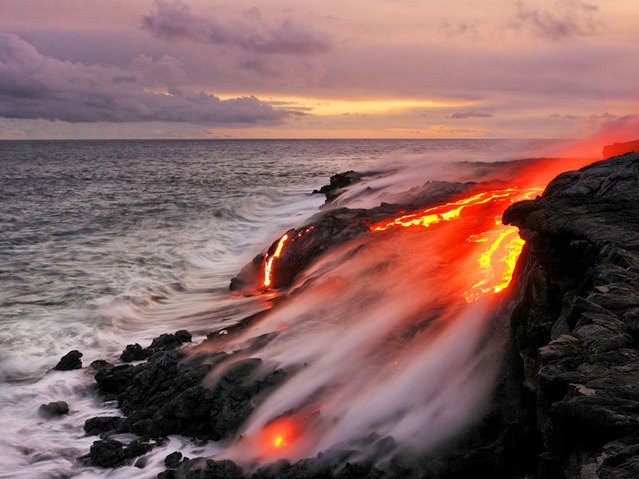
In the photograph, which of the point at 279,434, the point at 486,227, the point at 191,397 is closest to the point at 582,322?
the point at 279,434

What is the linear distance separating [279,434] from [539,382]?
550 cm

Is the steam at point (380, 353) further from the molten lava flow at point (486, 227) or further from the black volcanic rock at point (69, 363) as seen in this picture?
the black volcanic rock at point (69, 363)

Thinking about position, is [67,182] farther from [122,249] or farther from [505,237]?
[505,237]

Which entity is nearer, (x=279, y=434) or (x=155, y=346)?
(x=279, y=434)

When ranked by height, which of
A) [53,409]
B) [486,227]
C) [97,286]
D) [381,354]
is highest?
[486,227]

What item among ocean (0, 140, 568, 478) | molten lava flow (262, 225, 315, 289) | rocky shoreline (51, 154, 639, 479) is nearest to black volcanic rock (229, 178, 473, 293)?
molten lava flow (262, 225, 315, 289)

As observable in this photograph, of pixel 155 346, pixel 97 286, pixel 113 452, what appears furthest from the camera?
pixel 97 286

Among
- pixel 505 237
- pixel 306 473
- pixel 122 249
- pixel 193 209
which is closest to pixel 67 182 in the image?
pixel 193 209

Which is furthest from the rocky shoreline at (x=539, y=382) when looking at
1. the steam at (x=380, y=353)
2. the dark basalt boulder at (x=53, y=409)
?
the dark basalt boulder at (x=53, y=409)

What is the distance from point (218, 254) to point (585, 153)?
45.4m

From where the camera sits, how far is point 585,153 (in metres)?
62.6

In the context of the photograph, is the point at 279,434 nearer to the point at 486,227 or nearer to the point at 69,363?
the point at 69,363

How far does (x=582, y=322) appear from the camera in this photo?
8.16 meters

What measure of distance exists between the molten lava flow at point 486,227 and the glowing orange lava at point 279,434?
524cm
